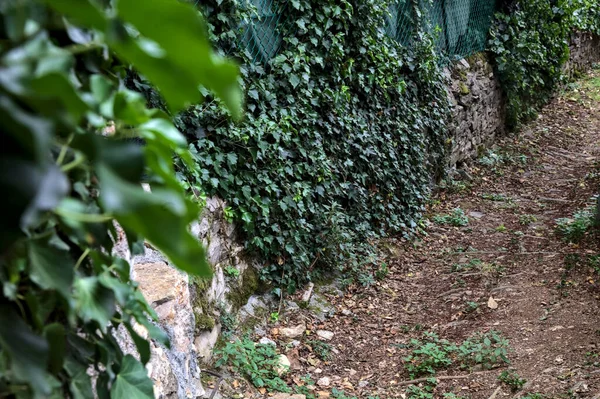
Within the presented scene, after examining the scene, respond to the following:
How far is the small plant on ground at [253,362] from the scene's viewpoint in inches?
119

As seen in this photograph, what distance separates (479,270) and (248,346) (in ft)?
7.69

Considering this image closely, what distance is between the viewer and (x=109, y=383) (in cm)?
71

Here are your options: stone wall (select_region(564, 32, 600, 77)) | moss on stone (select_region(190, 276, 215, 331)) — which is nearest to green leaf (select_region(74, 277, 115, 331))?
moss on stone (select_region(190, 276, 215, 331))

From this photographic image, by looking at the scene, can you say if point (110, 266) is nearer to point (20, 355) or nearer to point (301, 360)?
point (20, 355)

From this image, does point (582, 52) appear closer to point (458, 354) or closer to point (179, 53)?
point (458, 354)

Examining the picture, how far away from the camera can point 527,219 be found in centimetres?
553

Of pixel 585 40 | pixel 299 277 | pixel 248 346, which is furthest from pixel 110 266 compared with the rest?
pixel 585 40

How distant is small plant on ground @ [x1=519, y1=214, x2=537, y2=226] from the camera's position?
215 inches

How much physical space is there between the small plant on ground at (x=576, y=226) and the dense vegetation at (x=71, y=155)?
490cm

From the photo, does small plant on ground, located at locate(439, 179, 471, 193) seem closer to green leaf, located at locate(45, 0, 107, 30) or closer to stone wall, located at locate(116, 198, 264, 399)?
stone wall, located at locate(116, 198, 264, 399)

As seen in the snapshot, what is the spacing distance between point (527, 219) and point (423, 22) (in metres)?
2.40

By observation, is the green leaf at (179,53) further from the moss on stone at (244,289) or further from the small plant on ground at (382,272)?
the small plant on ground at (382,272)

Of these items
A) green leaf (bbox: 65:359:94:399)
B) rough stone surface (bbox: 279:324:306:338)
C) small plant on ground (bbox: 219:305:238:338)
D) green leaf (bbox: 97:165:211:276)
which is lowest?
rough stone surface (bbox: 279:324:306:338)

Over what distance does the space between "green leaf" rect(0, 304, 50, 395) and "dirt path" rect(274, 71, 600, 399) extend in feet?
9.74
